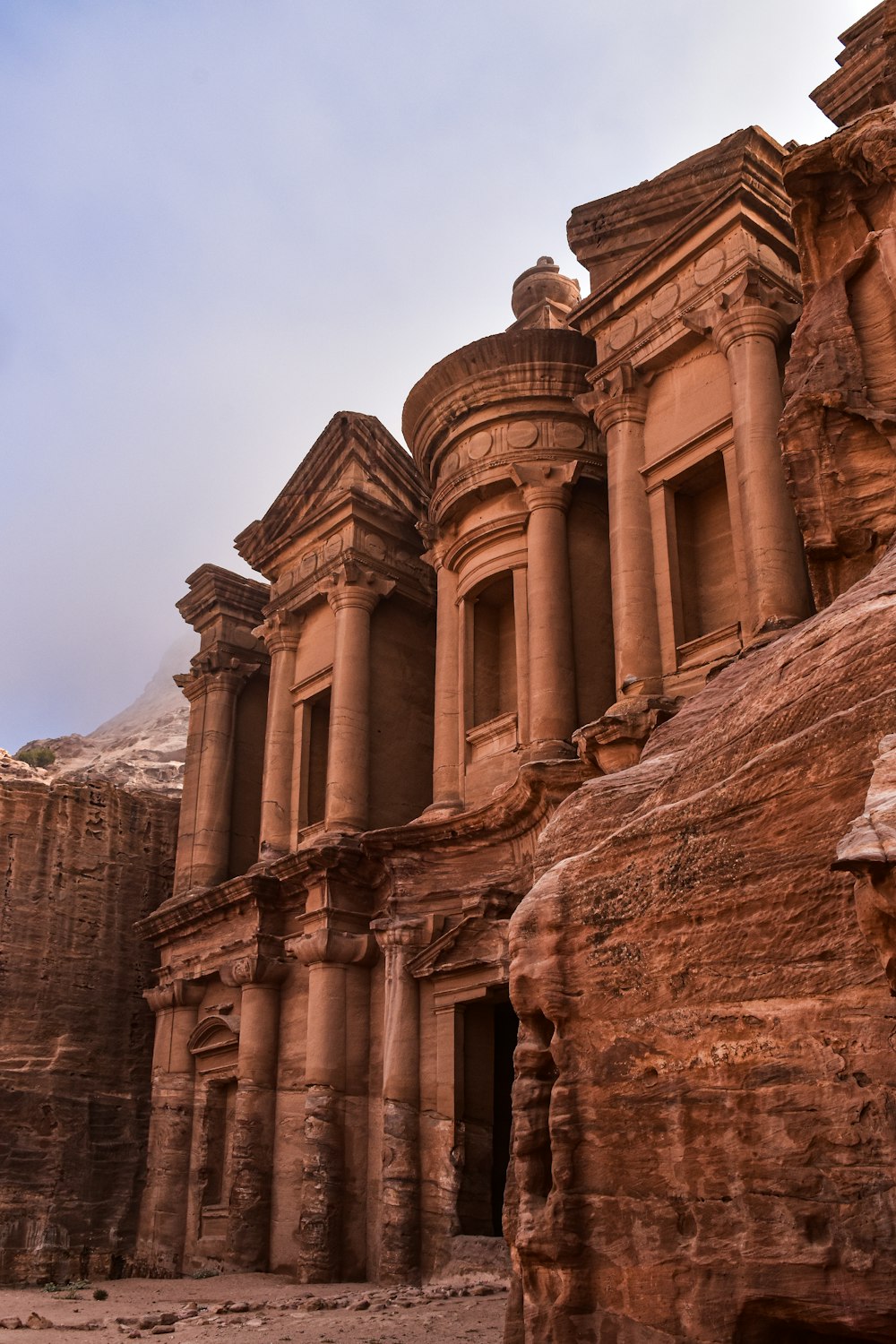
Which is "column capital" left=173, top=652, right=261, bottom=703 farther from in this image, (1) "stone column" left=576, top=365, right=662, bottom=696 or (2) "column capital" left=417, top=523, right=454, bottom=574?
(1) "stone column" left=576, top=365, right=662, bottom=696

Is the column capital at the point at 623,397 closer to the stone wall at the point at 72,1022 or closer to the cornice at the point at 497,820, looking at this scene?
the cornice at the point at 497,820

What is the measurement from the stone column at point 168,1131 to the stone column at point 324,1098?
370cm

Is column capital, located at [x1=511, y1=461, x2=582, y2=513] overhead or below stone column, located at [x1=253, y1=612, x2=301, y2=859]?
overhead

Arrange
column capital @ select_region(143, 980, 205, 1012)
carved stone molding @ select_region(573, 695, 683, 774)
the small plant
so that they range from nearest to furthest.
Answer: carved stone molding @ select_region(573, 695, 683, 774) → column capital @ select_region(143, 980, 205, 1012) → the small plant

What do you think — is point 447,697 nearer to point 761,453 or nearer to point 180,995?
point 761,453

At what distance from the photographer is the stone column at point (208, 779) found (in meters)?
21.6

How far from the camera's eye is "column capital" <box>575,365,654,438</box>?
610 inches

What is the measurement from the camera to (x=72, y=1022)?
2070 centimetres

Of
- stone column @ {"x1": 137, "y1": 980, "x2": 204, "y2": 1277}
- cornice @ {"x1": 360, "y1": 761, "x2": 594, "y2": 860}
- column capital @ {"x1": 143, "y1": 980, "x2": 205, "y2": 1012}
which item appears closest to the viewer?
cornice @ {"x1": 360, "y1": 761, "x2": 594, "y2": 860}

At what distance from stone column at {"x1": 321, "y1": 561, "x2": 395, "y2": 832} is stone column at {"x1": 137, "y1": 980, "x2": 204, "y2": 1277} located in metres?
4.40

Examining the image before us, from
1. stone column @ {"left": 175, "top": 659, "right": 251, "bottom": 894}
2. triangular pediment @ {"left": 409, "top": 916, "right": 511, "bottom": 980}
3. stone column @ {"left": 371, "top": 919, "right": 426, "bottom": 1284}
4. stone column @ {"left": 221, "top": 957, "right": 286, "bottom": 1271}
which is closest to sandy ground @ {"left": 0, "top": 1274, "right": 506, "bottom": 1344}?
stone column @ {"left": 371, "top": 919, "right": 426, "bottom": 1284}

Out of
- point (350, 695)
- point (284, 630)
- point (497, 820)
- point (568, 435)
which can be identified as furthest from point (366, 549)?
point (497, 820)

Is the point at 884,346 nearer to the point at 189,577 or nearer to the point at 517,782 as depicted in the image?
the point at 517,782

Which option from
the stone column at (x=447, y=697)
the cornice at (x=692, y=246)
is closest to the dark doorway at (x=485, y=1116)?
the stone column at (x=447, y=697)
